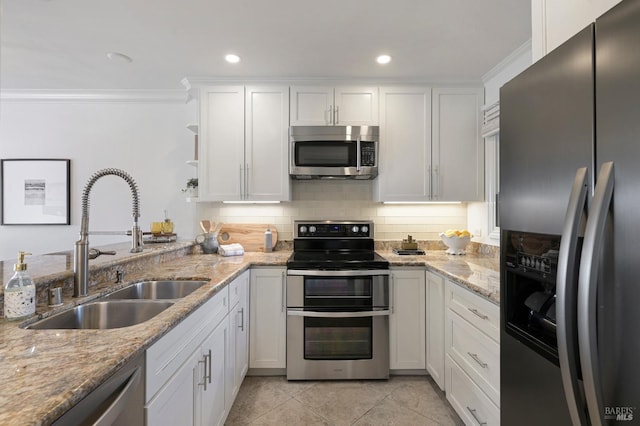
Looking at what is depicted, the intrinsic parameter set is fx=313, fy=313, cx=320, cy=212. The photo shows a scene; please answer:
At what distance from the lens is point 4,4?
186cm

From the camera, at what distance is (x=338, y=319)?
2.42 m

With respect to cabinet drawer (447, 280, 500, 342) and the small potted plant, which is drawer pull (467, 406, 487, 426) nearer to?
cabinet drawer (447, 280, 500, 342)

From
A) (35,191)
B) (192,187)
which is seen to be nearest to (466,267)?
(192,187)

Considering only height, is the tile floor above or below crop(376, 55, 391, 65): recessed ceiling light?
below

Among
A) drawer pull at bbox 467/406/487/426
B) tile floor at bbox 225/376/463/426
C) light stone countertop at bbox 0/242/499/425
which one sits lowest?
tile floor at bbox 225/376/463/426

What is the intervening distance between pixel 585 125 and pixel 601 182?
0.17 meters

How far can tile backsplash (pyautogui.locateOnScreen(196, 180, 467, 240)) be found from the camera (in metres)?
3.14

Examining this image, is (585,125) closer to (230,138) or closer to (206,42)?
(206,42)

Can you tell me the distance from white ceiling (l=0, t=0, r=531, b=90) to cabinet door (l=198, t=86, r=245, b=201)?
193 millimetres

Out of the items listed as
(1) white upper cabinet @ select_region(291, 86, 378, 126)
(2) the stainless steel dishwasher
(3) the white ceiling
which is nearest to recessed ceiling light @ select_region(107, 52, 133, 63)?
(3) the white ceiling

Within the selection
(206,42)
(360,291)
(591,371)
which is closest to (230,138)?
(206,42)

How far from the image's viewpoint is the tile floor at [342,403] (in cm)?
197

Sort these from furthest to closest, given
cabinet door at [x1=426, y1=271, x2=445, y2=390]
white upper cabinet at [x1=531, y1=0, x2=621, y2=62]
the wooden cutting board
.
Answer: the wooden cutting board, cabinet door at [x1=426, y1=271, x2=445, y2=390], white upper cabinet at [x1=531, y1=0, x2=621, y2=62]

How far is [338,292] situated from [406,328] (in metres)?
0.60
